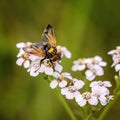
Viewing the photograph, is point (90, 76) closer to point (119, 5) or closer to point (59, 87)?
point (59, 87)

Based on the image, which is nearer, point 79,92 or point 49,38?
point 79,92

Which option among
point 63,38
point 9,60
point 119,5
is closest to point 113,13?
point 119,5

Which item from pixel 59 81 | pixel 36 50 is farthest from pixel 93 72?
pixel 36 50

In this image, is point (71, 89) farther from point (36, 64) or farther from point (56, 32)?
point (56, 32)

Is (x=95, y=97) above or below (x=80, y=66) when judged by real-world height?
below

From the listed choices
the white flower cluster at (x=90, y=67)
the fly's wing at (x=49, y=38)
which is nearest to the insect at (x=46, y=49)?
the fly's wing at (x=49, y=38)

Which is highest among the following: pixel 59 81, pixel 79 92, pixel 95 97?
pixel 59 81

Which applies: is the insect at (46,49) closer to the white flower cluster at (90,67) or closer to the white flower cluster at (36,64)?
the white flower cluster at (36,64)
